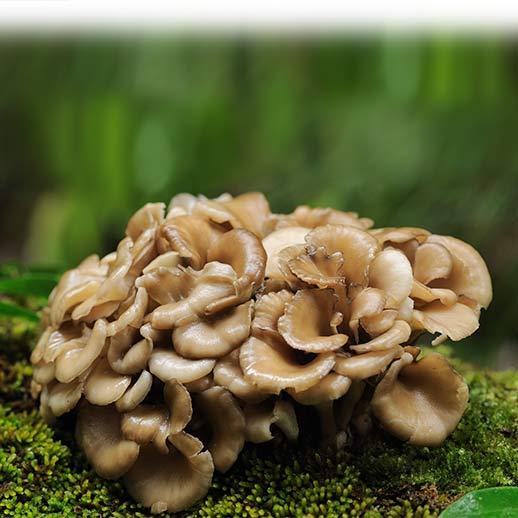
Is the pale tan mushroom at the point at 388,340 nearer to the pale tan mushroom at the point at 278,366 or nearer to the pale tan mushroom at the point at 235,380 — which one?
the pale tan mushroom at the point at 278,366

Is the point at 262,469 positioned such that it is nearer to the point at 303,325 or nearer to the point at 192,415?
the point at 192,415

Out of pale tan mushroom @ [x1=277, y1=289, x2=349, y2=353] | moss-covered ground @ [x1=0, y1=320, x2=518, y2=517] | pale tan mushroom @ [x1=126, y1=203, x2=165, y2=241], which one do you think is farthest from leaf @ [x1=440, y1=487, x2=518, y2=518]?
pale tan mushroom @ [x1=126, y1=203, x2=165, y2=241]

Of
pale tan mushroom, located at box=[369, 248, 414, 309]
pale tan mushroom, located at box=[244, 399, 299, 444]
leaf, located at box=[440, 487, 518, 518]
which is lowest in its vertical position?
leaf, located at box=[440, 487, 518, 518]

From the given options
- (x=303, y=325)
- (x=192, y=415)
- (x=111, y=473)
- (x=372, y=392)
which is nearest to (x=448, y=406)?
(x=372, y=392)

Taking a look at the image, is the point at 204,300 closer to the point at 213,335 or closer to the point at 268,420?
the point at 213,335

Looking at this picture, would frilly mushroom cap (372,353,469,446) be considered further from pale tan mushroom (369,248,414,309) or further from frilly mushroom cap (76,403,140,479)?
frilly mushroom cap (76,403,140,479)
